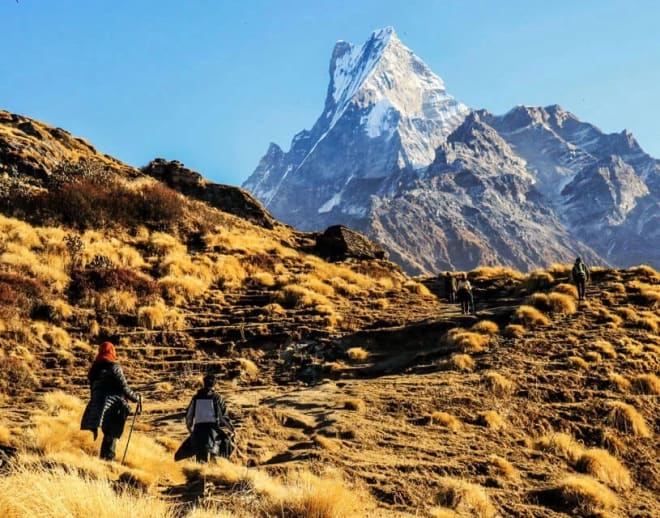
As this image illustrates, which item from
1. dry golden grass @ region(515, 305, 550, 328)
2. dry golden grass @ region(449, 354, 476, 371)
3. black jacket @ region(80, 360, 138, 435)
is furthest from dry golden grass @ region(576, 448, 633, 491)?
dry golden grass @ region(515, 305, 550, 328)

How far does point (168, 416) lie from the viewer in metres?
13.1

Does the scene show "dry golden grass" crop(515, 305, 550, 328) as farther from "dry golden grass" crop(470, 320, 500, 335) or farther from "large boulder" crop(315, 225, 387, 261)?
"large boulder" crop(315, 225, 387, 261)

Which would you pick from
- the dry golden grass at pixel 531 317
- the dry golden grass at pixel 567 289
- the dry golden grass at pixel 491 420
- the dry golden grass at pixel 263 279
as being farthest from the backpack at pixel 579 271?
the dry golden grass at pixel 263 279

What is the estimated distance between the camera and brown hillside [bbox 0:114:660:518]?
8594mm

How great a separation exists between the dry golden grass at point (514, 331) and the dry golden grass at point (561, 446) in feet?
23.5

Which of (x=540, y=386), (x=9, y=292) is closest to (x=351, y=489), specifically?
(x=540, y=386)

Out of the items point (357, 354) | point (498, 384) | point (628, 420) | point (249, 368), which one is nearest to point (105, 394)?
point (249, 368)

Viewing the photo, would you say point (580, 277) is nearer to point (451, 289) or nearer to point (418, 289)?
point (451, 289)

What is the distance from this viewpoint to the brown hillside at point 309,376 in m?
8.59

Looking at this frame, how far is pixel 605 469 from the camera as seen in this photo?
11109 mm

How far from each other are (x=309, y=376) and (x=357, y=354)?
7.19 ft

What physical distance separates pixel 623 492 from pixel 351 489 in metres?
5.71

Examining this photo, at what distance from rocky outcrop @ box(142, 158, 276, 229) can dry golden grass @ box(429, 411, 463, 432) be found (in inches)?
1123

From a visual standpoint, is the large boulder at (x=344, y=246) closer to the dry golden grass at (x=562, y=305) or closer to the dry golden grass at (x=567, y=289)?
the dry golden grass at (x=567, y=289)
